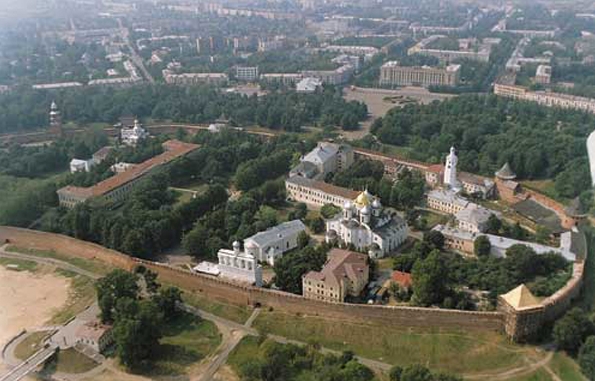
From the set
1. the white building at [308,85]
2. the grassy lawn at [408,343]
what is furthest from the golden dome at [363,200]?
the white building at [308,85]

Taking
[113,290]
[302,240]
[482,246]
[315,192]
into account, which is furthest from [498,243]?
[113,290]

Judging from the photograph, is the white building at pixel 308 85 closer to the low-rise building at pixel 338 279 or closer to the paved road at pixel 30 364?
the low-rise building at pixel 338 279

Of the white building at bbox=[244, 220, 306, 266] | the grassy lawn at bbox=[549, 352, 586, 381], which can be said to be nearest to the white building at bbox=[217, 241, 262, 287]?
the white building at bbox=[244, 220, 306, 266]

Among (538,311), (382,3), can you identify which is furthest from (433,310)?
(382,3)

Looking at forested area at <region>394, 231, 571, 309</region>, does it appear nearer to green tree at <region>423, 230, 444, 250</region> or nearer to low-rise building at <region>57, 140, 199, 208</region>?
green tree at <region>423, 230, 444, 250</region>

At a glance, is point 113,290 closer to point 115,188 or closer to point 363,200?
point 363,200
